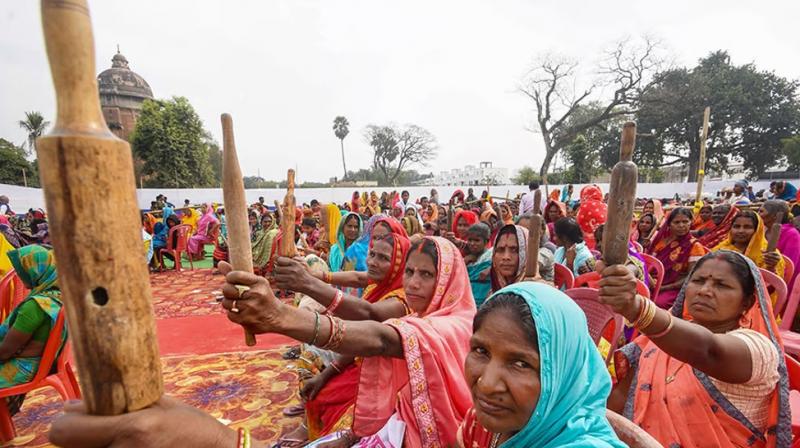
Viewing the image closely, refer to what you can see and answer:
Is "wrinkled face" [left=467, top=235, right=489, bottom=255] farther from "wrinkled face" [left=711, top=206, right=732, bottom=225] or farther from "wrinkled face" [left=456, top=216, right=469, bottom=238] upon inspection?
"wrinkled face" [left=711, top=206, right=732, bottom=225]

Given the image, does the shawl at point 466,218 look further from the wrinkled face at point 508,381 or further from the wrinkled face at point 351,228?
the wrinkled face at point 508,381

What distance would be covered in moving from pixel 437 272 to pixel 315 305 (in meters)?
1.56

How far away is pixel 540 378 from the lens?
1.25 meters

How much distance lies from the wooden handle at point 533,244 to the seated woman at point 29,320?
341 cm

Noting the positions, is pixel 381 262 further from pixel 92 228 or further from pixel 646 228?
pixel 646 228

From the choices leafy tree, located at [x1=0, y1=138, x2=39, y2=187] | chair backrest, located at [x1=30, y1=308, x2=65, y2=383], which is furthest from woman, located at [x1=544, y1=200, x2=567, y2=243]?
leafy tree, located at [x1=0, y1=138, x2=39, y2=187]

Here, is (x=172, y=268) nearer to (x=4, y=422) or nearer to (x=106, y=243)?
(x=4, y=422)

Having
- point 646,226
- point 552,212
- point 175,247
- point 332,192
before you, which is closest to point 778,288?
point 646,226

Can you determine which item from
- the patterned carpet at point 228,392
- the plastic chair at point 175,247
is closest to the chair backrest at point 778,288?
the patterned carpet at point 228,392

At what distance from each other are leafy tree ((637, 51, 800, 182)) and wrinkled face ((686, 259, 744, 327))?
35353mm

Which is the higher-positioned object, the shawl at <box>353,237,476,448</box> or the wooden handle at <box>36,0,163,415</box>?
the wooden handle at <box>36,0,163,415</box>

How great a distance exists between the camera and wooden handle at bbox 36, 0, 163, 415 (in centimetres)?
59

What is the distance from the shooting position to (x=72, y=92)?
1.94 feet

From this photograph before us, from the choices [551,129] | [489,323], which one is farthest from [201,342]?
[551,129]
